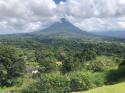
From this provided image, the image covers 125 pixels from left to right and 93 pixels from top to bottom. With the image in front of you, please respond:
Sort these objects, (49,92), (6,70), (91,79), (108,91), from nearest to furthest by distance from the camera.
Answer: (108,91) → (49,92) → (91,79) → (6,70)

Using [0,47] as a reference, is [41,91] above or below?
below

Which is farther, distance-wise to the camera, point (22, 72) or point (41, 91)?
point (22, 72)

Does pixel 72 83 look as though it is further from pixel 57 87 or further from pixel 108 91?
pixel 108 91

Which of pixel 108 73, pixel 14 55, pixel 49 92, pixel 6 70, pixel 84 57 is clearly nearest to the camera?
pixel 49 92

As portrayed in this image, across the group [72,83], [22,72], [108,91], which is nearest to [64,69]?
[22,72]

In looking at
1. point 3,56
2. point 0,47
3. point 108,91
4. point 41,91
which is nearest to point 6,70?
point 3,56

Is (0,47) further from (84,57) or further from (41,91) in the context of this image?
(84,57)
